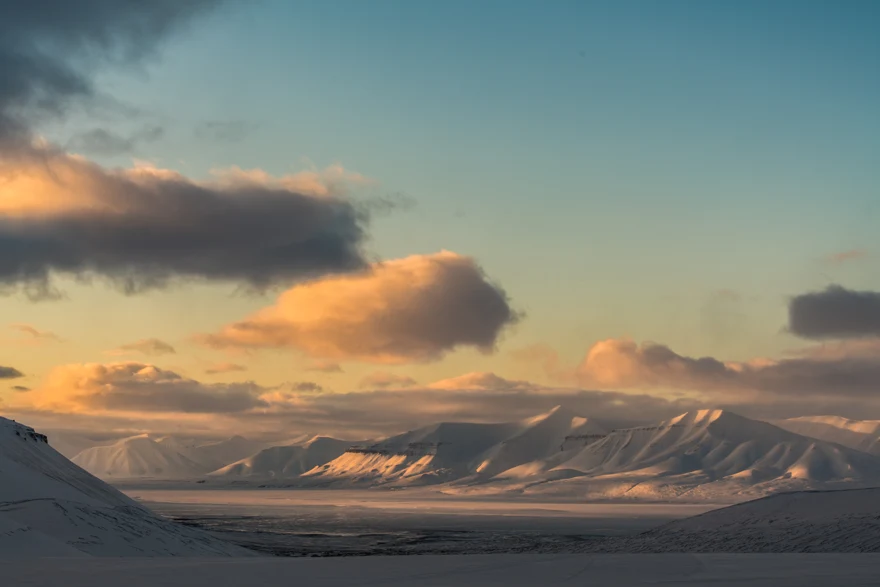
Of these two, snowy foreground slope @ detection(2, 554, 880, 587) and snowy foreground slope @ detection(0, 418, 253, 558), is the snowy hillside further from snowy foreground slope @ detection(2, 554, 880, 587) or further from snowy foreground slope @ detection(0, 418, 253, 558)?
snowy foreground slope @ detection(0, 418, 253, 558)

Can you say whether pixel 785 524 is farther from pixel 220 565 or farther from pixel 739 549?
pixel 220 565

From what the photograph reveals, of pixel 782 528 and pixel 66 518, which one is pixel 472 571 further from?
pixel 66 518

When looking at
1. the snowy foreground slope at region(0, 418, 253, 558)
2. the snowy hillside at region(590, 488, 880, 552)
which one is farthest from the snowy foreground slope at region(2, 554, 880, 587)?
the snowy foreground slope at region(0, 418, 253, 558)

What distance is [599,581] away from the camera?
27484mm

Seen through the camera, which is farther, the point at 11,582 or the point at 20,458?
the point at 20,458

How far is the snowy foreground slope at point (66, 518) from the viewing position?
50.0m

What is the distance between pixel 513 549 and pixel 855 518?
28997 millimetres

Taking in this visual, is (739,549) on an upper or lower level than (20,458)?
lower

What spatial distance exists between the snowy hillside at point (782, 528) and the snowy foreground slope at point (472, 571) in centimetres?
1811

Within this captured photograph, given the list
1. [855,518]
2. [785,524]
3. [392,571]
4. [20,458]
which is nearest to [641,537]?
[785,524]


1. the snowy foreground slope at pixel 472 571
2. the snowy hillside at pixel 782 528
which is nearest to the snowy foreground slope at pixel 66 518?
the snowy foreground slope at pixel 472 571

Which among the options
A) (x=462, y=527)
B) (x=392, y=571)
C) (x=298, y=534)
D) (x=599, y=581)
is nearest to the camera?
(x=599, y=581)

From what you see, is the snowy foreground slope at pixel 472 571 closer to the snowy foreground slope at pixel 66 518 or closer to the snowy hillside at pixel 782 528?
the snowy hillside at pixel 782 528

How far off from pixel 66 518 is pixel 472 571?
36.7 m
